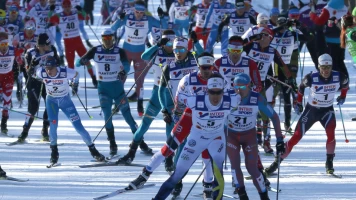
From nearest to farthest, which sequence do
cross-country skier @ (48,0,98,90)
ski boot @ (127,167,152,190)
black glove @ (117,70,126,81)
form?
ski boot @ (127,167,152,190), black glove @ (117,70,126,81), cross-country skier @ (48,0,98,90)

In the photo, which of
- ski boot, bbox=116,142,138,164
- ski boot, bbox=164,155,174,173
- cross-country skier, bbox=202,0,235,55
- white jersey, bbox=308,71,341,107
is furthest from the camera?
cross-country skier, bbox=202,0,235,55

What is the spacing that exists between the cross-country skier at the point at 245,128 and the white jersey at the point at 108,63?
3238 mm

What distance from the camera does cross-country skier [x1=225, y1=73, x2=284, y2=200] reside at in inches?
427

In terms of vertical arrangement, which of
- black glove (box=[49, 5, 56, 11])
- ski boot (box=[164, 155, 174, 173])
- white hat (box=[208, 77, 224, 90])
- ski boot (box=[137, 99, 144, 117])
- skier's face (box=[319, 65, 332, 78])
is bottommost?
ski boot (box=[137, 99, 144, 117])

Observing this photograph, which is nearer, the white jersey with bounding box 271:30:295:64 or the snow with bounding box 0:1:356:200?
the snow with bounding box 0:1:356:200

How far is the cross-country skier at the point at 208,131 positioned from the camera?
1040cm

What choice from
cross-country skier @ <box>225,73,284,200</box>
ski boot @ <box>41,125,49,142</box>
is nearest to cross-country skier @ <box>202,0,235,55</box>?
ski boot @ <box>41,125,49,142</box>

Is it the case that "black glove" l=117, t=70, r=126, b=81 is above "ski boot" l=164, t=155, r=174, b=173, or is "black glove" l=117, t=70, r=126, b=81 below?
above

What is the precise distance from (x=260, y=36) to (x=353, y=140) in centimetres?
254

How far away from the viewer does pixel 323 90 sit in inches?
489

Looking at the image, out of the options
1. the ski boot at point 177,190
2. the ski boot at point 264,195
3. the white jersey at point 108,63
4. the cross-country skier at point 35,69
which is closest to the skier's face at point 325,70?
the ski boot at point 264,195

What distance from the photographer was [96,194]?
11539 millimetres

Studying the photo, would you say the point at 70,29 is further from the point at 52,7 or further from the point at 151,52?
the point at 151,52

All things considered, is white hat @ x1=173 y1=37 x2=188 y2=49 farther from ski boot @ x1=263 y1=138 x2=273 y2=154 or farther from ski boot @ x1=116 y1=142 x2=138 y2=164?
ski boot @ x1=263 y1=138 x2=273 y2=154
